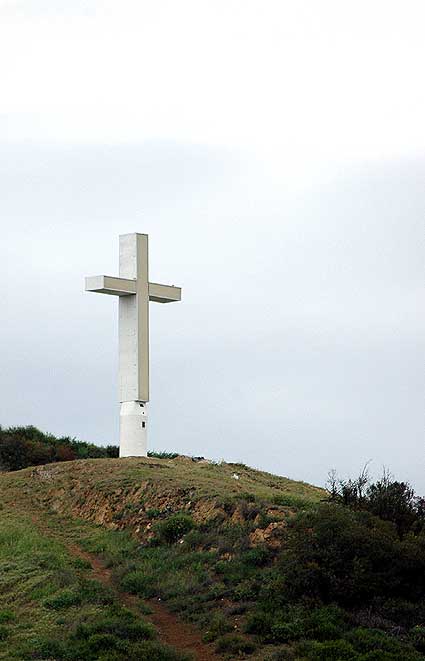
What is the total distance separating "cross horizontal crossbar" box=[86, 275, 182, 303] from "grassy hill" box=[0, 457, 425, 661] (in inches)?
295

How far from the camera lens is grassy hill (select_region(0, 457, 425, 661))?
2120cm

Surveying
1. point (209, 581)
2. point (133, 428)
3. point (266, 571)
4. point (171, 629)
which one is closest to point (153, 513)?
point (209, 581)

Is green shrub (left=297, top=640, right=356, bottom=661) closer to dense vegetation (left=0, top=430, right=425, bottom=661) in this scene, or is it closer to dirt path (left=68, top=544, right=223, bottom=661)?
dense vegetation (left=0, top=430, right=425, bottom=661)

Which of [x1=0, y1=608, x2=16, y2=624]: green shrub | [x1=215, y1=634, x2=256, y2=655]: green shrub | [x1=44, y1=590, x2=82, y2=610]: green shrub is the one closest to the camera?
[x1=215, y1=634, x2=256, y2=655]: green shrub

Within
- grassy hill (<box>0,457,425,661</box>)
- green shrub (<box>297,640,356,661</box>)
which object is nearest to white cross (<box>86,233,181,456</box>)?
grassy hill (<box>0,457,425,661</box>)

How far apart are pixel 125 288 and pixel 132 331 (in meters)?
1.39

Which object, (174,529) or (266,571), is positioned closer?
(266,571)

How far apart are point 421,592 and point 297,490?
14.9 m

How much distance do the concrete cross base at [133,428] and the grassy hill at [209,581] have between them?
5213mm

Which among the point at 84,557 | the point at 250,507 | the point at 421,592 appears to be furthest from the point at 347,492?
the point at 84,557

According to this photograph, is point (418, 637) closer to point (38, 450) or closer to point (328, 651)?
point (328, 651)

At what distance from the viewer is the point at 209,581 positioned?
24.4 metres

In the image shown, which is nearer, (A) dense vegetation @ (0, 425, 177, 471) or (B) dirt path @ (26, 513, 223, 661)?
(B) dirt path @ (26, 513, 223, 661)

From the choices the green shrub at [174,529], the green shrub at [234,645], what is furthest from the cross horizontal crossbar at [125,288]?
the green shrub at [234,645]
